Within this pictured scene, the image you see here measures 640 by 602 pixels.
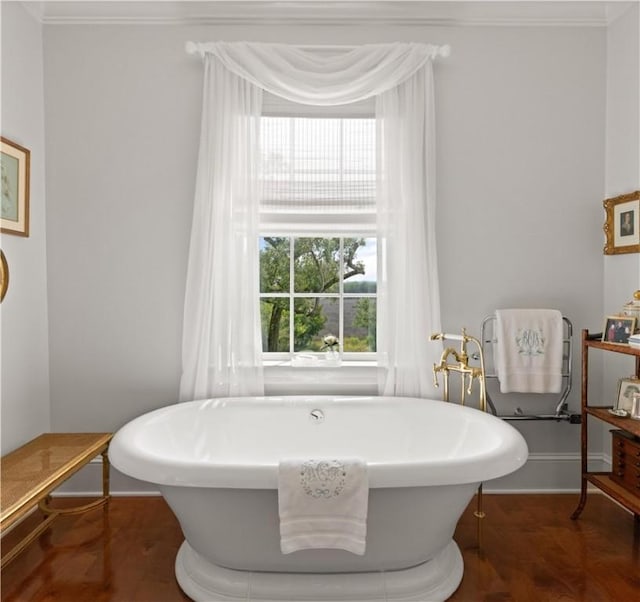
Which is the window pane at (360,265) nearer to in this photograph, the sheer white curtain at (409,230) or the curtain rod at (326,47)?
the sheer white curtain at (409,230)

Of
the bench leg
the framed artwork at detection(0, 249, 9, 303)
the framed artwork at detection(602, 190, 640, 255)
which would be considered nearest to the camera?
the bench leg

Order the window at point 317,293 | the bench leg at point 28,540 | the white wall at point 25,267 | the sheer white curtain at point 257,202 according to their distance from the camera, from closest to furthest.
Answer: the bench leg at point 28,540, the white wall at point 25,267, the sheer white curtain at point 257,202, the window at point 317,293

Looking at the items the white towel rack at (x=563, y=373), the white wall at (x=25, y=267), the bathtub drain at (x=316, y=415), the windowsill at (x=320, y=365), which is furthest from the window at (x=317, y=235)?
the white wall at (x=25, y=267)

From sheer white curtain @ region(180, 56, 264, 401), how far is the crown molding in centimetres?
31

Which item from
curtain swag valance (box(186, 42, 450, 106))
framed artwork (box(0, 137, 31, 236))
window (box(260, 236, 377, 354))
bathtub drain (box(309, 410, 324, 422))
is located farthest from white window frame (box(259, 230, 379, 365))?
framed artwork (box(0, 137, 31, 236))

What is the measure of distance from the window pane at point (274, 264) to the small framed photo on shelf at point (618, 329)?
5.81ft

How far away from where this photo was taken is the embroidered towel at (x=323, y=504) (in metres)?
1.78

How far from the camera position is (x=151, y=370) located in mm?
2990

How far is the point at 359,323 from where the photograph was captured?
3199 millimetres

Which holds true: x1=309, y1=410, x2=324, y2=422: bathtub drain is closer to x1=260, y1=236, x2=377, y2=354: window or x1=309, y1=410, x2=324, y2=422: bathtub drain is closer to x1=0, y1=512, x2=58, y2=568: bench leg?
x1=260, y1=236, x2=377, y2=354: window

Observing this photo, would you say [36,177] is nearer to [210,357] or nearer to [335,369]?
[210,357]

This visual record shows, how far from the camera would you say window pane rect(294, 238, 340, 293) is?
320 centimetres

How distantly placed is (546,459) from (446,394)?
913mm

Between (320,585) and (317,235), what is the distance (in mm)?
1837
